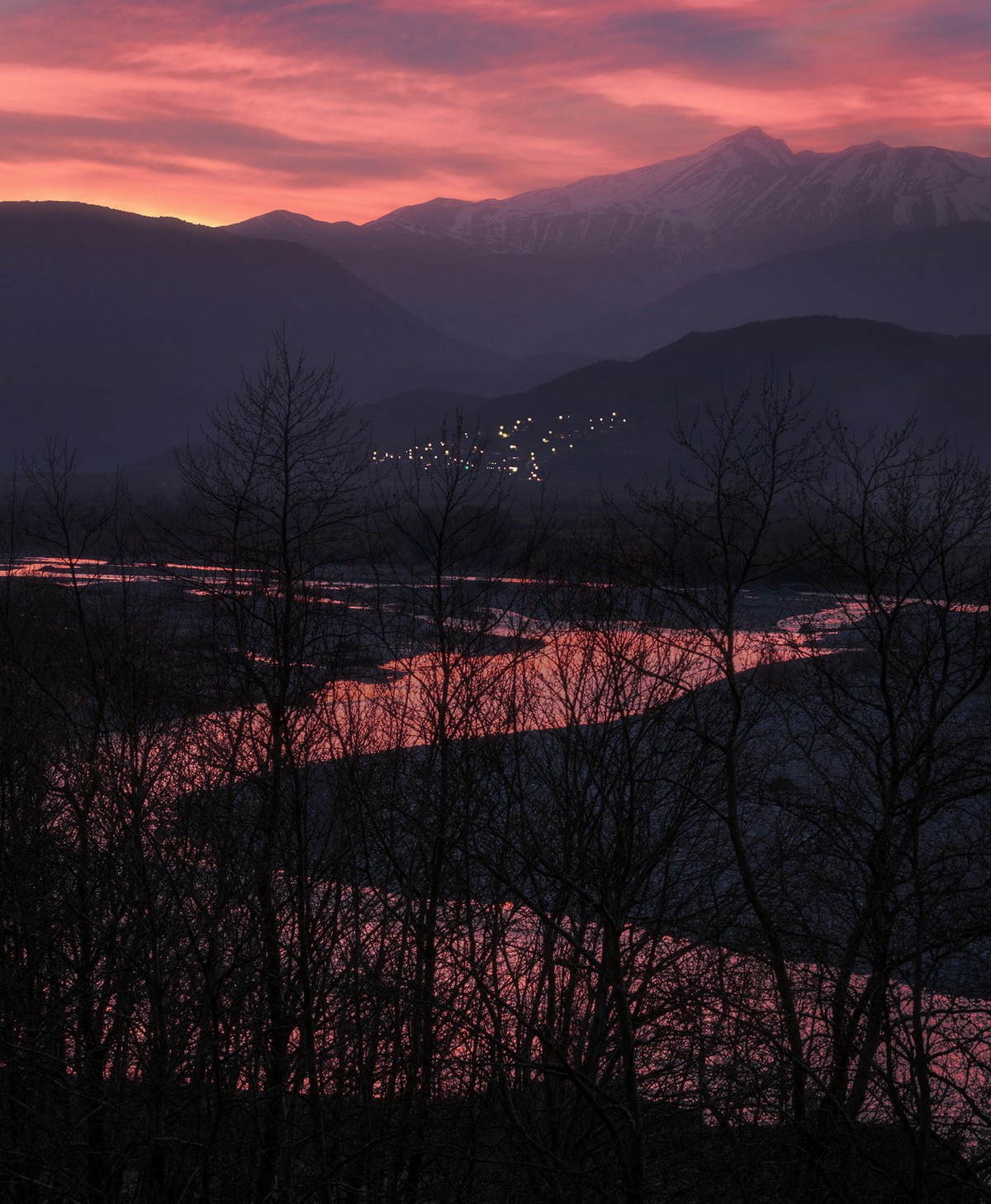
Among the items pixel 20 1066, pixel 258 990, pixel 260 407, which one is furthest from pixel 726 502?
pixel 20 1066

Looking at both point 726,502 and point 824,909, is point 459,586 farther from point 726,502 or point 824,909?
point 824,909

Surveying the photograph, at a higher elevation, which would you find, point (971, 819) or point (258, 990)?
point (971, 819)

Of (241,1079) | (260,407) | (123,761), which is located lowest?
(241,1079)

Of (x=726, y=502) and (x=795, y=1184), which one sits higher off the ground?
(x=726, y=502)

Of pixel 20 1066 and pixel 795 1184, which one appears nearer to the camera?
pixel 795 1184

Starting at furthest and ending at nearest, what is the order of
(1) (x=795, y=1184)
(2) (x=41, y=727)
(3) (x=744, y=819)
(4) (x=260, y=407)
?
(3) (x=744, y=819)
(2) (x=41, y=727)
(4) (x=260, y=407)
(1) (x=795, y=1184)

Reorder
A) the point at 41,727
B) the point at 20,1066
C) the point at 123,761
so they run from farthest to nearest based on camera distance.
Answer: the point at 41,727, the point at 123,761, the point at 20,1066

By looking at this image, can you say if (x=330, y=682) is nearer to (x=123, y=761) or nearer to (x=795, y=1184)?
(x=123, y=761)

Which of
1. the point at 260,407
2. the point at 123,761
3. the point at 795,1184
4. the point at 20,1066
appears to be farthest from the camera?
the point at 123,761

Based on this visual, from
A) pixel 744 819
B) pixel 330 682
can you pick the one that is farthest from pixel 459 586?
pixel 744 819
